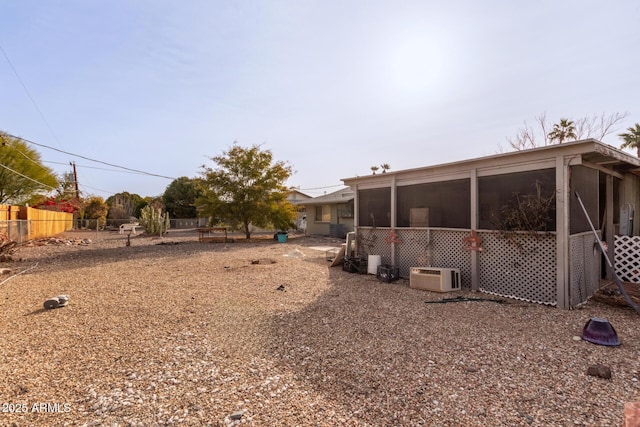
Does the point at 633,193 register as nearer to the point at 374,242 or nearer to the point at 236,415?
the point at 374,242

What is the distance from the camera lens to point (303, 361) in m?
3.03

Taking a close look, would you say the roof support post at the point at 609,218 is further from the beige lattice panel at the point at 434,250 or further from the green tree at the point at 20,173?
the green tree at the point at 20,173

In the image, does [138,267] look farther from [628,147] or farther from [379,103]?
[628,147]

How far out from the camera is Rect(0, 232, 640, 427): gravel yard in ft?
7.20

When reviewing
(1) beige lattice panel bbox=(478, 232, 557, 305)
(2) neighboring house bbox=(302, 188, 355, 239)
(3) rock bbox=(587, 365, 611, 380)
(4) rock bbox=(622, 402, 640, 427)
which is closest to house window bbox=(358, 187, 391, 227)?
(1) beige lattice panel bbox=(478, 232, 557, 305)

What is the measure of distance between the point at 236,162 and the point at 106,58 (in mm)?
7141

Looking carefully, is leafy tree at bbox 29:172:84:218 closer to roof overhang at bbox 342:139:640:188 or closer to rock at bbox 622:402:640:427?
roof overhang at bbox 342:139:640:188

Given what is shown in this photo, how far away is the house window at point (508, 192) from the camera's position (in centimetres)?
497

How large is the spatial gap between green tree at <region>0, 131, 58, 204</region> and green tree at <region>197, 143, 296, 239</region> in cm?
1300

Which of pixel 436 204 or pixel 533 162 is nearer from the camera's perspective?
pixel 533 162

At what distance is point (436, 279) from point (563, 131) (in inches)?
699

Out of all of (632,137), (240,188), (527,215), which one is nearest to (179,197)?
(240,188)

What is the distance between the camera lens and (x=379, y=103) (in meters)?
10.2

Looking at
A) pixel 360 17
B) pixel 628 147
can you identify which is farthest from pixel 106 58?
pixel 628 147
